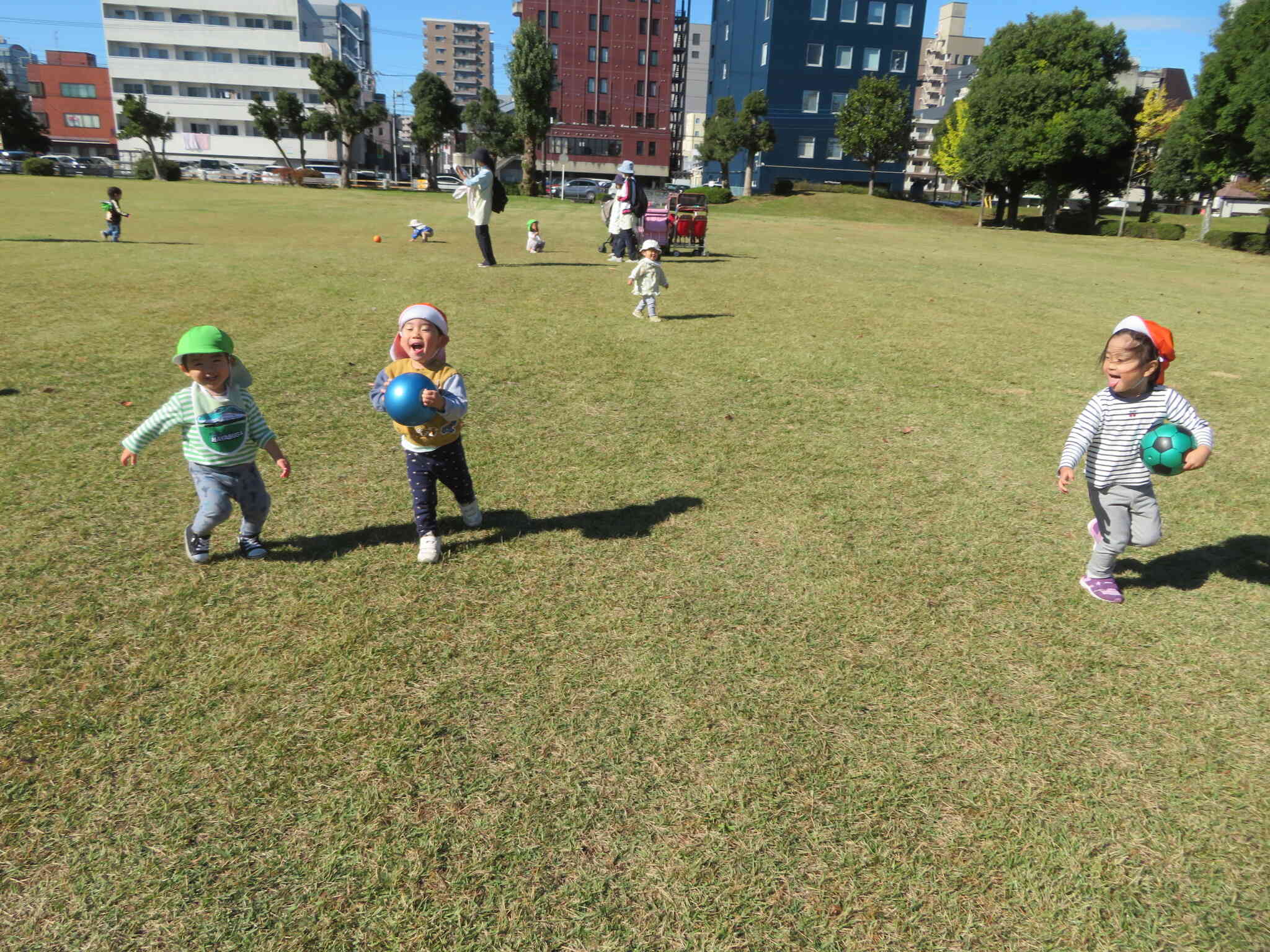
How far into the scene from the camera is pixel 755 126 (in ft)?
220

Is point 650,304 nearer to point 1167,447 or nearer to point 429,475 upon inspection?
point 429,475

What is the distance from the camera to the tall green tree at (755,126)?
2623 inches

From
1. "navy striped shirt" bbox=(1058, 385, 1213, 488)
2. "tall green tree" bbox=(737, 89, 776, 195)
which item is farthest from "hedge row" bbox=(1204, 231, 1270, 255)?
"navy striped shirt" bbox=(1058, 385, 1213, 488)

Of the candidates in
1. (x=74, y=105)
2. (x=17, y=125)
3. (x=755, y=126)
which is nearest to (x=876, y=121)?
(x=755, y=126)

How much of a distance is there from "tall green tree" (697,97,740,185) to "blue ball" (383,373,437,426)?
69.2 m

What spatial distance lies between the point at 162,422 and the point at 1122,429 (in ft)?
17.2

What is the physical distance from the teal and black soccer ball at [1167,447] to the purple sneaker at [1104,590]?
680 millimetres

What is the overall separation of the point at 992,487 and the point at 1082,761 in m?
3.29

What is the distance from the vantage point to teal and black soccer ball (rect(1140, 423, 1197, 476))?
14.0 feet

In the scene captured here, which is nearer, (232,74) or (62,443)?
(62,443)

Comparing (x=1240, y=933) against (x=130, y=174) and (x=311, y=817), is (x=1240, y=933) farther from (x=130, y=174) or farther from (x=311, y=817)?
(x=130, y=174)

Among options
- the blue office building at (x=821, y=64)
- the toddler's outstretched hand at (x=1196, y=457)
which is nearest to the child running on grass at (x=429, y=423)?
the toddler's outstretched hand at (x=1196, y=457)

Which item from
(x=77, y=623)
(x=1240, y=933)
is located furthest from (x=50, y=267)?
(x=1240, y=933)

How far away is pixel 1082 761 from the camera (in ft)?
10.8
